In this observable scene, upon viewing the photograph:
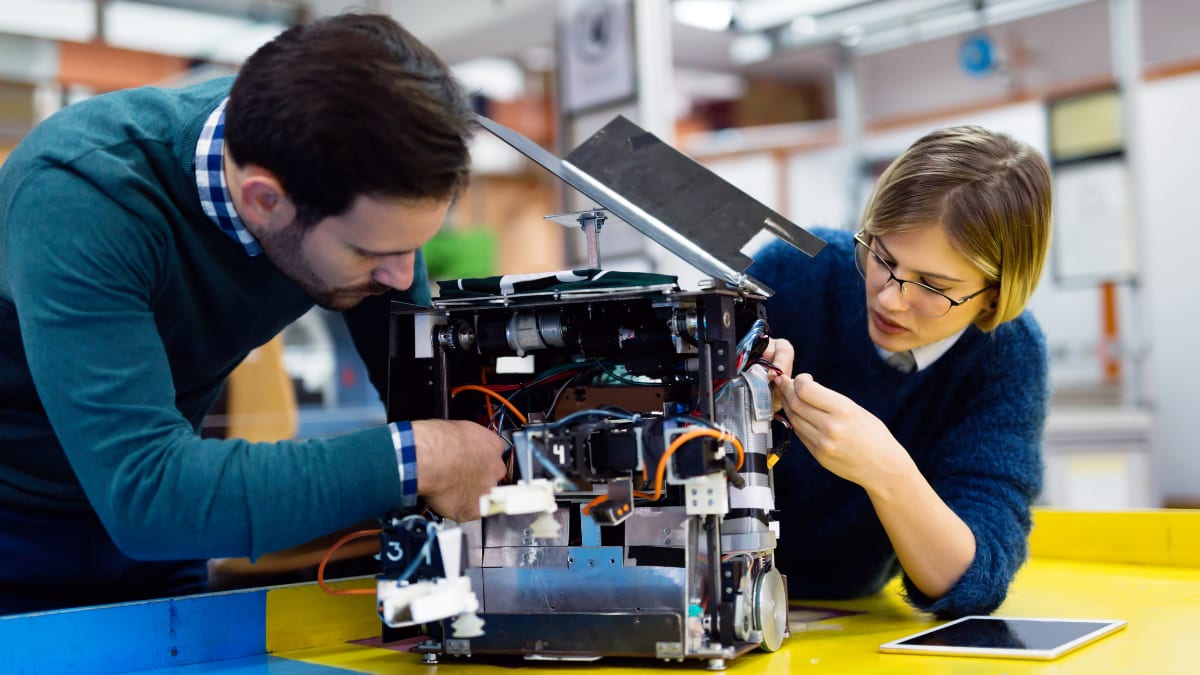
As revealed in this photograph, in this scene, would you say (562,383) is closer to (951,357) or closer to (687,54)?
(951,357)

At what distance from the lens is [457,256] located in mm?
4508

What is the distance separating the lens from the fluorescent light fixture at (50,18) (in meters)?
4.29

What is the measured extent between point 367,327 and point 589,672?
621mm

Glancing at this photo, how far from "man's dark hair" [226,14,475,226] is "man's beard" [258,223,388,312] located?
40mm

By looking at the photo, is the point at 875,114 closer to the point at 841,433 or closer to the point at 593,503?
the point at 841,433

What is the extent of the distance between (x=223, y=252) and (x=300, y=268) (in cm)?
12

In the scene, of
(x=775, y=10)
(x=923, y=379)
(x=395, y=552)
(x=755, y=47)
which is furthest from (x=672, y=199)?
(x=755, y=47)

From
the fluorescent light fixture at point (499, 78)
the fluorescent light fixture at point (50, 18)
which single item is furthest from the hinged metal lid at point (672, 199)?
the fluorescent light fixture at point (499, 78)

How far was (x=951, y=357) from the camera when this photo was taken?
5.18ft

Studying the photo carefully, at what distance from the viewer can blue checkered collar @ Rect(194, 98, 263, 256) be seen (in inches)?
42.9

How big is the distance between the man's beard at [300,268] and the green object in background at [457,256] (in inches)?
126

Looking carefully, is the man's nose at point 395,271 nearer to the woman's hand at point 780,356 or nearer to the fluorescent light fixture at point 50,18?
the woman's hand at point 780,356

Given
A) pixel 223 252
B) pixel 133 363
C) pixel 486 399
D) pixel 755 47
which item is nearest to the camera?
pixel 133 363

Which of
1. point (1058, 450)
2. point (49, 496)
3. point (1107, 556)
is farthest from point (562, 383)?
point (1058, 450)
